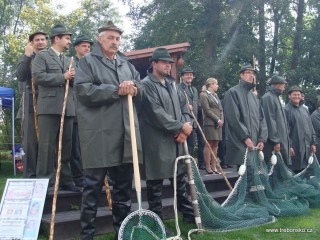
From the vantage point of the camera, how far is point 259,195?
19.4 ft

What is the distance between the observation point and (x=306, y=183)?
7062 millimetres

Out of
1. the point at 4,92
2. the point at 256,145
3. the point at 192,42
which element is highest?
the point at 192,42

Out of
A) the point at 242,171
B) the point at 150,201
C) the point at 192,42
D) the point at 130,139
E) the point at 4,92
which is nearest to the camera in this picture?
the point at 130,139

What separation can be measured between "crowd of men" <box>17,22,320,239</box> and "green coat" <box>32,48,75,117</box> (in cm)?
1

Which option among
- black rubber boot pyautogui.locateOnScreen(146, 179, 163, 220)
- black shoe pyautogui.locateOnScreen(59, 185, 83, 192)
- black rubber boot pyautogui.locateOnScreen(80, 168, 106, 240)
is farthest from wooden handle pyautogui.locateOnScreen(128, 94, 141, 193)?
black shoe pyautogui.locateOnScreen(59, 185, 83, 192)

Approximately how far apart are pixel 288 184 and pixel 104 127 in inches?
153

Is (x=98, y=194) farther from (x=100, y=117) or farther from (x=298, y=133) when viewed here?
(x=298, y=133)

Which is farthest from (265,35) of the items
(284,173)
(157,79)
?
(157,79)

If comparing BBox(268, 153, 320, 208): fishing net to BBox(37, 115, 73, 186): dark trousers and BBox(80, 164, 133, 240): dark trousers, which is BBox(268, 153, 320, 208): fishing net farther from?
BBox(37, 115, 73, 186): dark trousers

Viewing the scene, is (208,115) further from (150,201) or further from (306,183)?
(150,201)

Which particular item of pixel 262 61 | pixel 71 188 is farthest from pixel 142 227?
pixel 262 61

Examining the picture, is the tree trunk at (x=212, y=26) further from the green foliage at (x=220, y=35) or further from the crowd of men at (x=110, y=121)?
the crowd of men at (x=110, y=121)

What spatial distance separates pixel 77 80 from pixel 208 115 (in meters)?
4.52

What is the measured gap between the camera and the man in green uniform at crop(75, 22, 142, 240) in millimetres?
4020
